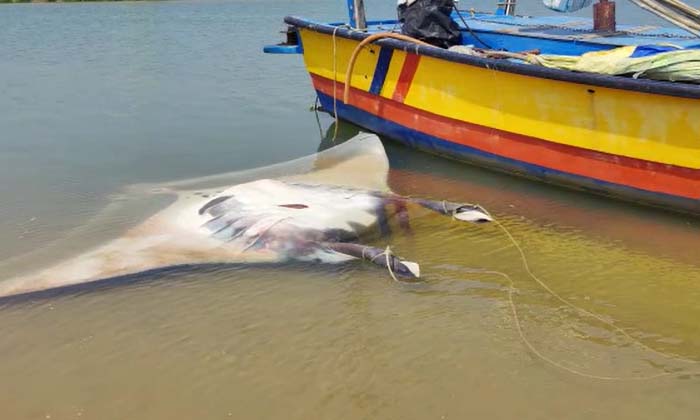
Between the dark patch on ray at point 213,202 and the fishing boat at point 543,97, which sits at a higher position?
the fishing boat at point 543,97

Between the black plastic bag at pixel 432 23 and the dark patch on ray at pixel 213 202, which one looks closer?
the dark patch on ray at pixel 213 202

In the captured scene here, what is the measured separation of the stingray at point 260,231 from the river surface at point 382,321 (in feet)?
0.45

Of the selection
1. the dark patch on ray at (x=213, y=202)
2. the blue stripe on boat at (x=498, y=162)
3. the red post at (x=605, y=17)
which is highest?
the red post at (x=605, y=17)

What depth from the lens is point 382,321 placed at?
3.62 meters

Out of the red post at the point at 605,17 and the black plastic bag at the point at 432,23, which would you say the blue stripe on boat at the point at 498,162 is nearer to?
the black plastic bag at the point at 432,23

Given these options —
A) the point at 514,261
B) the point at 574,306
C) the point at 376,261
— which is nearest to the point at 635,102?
the point at 514,261

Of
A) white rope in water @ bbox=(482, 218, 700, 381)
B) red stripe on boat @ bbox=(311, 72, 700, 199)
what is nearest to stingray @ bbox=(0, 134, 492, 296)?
white rope in water @ bbox=(482, 218, 700, 381)

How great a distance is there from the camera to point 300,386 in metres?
3.06

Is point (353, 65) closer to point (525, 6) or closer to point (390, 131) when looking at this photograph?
point (390, 131)

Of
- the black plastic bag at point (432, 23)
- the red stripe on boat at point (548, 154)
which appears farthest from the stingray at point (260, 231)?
the black plastic bag at point (432, 23)

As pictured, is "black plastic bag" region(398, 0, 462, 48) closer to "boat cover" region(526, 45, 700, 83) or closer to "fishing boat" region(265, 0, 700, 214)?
"fishing boat" region(265, 0, 700, 214)

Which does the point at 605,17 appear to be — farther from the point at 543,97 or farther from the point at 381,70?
the point at 381,70

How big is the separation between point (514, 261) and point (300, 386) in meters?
1.87

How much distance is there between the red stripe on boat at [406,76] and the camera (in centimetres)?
633
